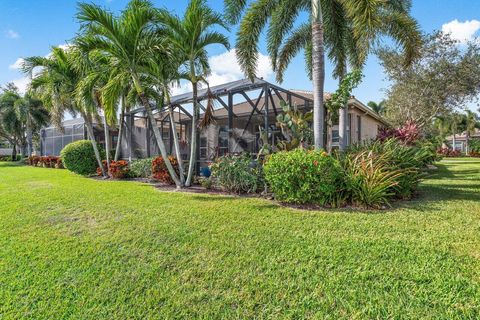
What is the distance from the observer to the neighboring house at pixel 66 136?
22141mm

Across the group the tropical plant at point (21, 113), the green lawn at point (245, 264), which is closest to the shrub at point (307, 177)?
the green lawn at point (245, 264)

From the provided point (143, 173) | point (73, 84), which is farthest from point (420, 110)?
point (73, 84)

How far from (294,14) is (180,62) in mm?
4616

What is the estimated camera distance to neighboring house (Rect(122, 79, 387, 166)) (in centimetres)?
991

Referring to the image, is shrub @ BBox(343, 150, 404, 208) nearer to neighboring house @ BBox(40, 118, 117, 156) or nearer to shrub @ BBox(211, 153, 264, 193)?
shrub @ BBox(211, 153, 264, 193)

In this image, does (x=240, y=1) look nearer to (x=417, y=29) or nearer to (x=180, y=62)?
(x=180, y=62)

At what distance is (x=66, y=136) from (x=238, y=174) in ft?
72.7

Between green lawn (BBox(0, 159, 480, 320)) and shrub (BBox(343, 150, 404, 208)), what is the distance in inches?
20.0

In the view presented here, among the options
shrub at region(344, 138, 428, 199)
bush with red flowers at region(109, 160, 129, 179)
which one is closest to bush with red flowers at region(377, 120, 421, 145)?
shrub at region(344, 138, 428, 199)

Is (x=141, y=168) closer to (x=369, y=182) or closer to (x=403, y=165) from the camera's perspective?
(x=369, y=182)

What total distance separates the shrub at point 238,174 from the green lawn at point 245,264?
2.09 meters

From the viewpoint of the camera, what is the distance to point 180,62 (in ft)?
28.4

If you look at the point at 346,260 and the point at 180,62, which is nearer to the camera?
the point at 346,260

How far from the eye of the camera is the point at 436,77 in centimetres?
1491
